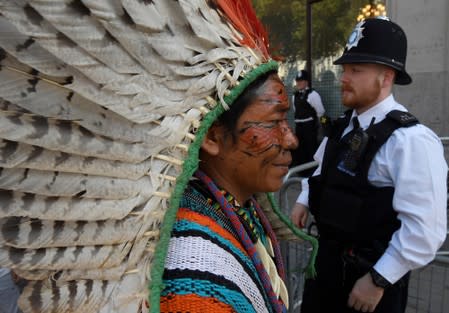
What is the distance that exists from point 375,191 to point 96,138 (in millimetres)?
1673

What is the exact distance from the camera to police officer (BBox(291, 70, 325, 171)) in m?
8.30

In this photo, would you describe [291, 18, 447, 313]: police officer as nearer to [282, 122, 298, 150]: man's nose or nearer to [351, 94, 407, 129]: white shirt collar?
[351, 94, 407, 129]: white shirt collar

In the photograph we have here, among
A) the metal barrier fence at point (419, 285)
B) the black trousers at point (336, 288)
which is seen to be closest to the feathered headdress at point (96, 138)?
the black trousers at point (336, 288)

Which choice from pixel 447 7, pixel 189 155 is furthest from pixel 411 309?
pixel 447 7

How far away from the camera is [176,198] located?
40.4 inches

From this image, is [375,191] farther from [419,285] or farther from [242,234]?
[419,285]

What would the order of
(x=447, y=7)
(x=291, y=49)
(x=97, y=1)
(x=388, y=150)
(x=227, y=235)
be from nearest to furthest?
(x=97, y=1)
(x=227, y=235)
(x=388, y=150)
(x=447, y=7)
(x=291, y=49)

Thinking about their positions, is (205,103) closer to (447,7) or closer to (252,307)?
(252,307)

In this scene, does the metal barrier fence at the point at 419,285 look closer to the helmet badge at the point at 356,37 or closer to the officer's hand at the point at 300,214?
the officer's hand at the point at 300,214

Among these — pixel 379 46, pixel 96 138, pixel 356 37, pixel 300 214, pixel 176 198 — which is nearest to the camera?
pixel 96 138

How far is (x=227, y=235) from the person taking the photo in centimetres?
121

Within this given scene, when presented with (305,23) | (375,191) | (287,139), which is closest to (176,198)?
(287,139)

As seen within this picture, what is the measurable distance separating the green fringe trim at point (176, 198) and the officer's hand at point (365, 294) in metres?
1.45

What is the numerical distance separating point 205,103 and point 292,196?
3.86 metres
